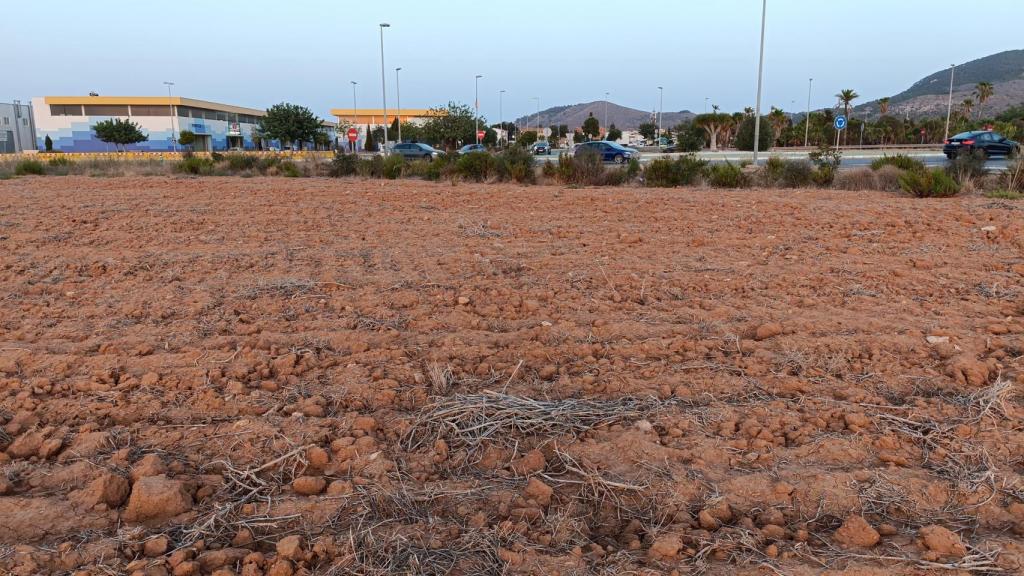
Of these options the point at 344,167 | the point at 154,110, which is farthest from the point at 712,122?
the point at 154,110

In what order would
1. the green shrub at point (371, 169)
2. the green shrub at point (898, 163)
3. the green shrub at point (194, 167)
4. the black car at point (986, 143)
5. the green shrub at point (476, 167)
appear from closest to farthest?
1. the green shrub at point (898, 163)
2. the green shrub at point (476, 167)
3. the green shrub at point (371, 169)
4. the green shrub at point (194, 167)
5. the black car at point (986, 143)

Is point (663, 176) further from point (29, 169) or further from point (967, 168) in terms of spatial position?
point (29, 169)

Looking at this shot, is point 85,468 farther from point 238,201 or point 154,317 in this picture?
point 238,201

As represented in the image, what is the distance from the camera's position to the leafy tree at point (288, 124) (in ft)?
173

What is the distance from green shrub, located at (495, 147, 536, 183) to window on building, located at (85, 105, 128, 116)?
6696 centimetres

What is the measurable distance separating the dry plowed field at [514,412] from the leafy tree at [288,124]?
159 feet

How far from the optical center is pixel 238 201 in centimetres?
1210

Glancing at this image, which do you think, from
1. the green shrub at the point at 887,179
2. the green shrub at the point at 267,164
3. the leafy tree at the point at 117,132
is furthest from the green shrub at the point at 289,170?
the leafy tree at the point at 117,132

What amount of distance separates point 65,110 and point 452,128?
45.2m

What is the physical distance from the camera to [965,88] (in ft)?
466

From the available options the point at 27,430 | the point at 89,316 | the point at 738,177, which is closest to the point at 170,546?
the point at 27,430

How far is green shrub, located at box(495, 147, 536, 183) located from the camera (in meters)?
17.2

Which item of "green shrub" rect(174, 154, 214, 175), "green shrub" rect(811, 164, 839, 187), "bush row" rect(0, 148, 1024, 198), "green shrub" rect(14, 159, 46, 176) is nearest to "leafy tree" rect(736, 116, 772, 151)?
"bush row" rect(0, 148, 1024, 198)

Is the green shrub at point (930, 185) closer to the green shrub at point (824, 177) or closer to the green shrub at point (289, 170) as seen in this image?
the green shrub at point (824, 177)
